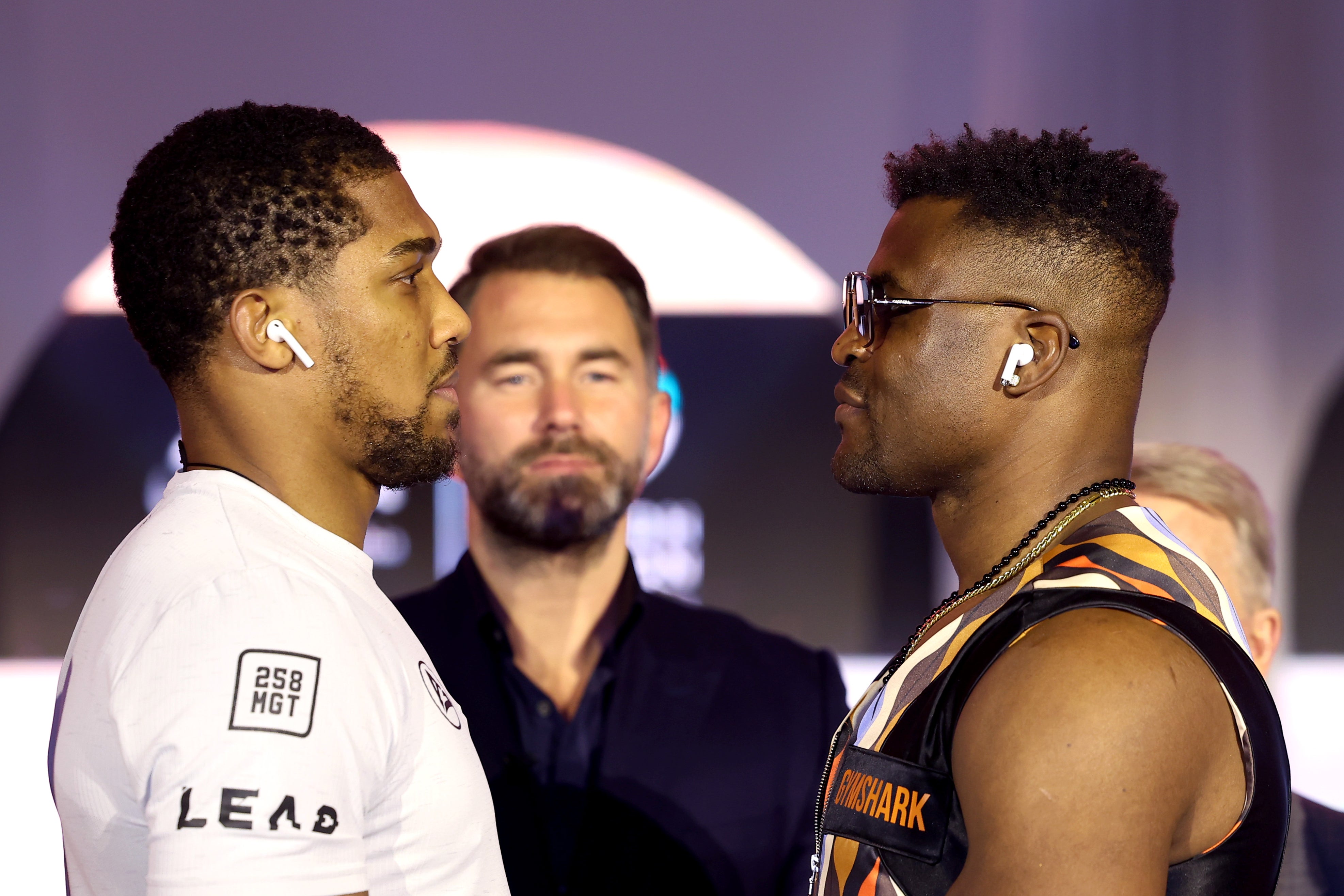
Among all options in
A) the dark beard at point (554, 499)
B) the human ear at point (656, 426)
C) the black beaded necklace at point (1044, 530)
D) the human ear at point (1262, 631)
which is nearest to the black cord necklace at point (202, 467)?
the black beaded necklace at point (1044, 530)

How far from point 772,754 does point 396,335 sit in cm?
148

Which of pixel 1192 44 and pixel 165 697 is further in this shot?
pixel 1192 44

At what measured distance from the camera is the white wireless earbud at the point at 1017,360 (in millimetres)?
1380

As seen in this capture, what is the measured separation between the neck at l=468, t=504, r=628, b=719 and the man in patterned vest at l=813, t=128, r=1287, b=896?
1121 millimetres

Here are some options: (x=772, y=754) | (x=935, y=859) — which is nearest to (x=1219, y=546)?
(x=772, y=754)

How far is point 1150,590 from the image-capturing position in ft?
3.93

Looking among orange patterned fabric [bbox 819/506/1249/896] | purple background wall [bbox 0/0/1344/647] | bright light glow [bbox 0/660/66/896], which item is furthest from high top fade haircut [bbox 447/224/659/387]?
bright light glow [bbox 0/660/66/896]

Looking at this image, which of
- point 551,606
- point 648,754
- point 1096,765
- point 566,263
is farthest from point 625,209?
point 1096,765

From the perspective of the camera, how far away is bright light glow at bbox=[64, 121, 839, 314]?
3582 millimetres

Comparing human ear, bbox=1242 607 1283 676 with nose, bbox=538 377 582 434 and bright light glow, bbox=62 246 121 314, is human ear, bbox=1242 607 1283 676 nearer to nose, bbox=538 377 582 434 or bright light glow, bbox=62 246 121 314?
nose, bbox=538 377 582 434

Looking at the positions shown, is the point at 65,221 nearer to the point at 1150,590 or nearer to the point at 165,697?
the point at 165,697

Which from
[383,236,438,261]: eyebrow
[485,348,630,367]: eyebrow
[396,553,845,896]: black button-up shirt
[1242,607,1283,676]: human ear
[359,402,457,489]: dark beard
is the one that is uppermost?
[485,348,630,367]: eyebrow

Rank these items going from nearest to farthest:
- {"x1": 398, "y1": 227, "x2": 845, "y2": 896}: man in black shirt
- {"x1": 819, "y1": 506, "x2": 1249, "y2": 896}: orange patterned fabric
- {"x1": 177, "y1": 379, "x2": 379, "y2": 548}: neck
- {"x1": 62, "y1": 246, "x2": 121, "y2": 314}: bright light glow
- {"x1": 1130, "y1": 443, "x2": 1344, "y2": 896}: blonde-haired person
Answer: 1. {"x1": 819, "y1": 506, "x2": 1249, "y2": 896}: orange patterned fabric
2. {"x1": 177, "y1": 379, "x2": 379, "y2": 548}: neck
3. {"x1": 1130, "y1": 443, "x2": 1344, "y2": 896}: blonde-haired person
4. {"x1": 398, "y1": 227, "x2": 845, "y2": 896}: man in black shirt
5. {"x1": 62, "y1": 246, "x2": 121, "y2": 314}: bright light glow

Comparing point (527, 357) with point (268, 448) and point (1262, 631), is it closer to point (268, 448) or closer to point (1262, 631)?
point (268, 448)
